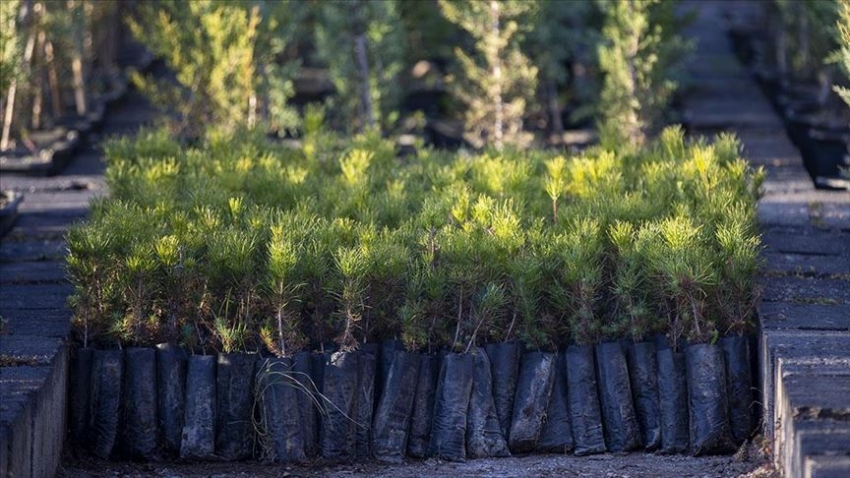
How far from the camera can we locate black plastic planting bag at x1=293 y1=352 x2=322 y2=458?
530 centimetres

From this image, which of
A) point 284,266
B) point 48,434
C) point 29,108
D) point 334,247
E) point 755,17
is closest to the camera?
point 48,434

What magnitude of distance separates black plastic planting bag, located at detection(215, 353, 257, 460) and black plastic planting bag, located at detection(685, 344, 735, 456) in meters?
1.77

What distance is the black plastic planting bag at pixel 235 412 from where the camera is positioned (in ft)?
17.5

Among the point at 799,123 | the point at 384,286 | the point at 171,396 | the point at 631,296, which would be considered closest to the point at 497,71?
the point at 799,123

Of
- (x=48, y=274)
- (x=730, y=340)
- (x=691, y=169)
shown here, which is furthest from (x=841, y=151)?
(x=48, y=274)

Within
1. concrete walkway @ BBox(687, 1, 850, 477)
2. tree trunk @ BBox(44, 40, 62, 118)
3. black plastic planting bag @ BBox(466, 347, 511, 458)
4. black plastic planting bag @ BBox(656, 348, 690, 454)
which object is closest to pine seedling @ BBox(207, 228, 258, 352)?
black plastic planting bag @ BBox(466, 347, 511, 458)

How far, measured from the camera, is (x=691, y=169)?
268 inches

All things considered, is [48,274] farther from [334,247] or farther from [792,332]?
[792,332]

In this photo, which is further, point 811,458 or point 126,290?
point 126,290

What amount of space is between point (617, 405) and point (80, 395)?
218 centimetres

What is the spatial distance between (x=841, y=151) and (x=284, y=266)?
5748 millimetres

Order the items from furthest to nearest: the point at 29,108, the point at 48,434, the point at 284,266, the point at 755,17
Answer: the point at 755,17
the point at 29,108
the point at 284,266
the point at 48,434

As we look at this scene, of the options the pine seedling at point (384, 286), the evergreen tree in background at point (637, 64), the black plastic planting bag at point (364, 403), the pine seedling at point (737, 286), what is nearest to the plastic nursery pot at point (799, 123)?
the evergreen tree in background at point (637, 64)

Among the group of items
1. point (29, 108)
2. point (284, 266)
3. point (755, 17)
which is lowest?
point (284, 266)
